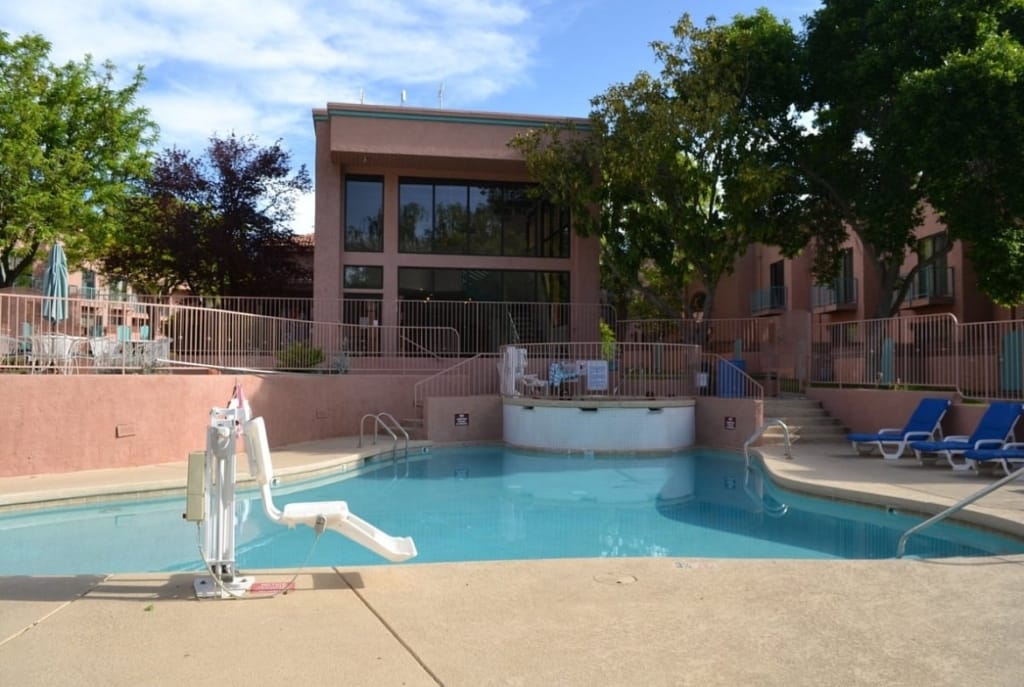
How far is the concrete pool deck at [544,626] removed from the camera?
12.4 feet

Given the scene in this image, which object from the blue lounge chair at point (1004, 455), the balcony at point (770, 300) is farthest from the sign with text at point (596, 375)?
the balcony at point (770, 300)

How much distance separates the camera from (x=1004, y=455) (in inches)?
415

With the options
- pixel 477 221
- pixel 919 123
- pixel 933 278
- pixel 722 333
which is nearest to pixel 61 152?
pixel 477 221

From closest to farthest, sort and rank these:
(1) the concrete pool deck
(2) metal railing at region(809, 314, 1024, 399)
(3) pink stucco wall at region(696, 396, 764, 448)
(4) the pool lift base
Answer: (1) the concrete pool deck, (4) the pool lift base, (2) metal railing at region(809, 314, 1024, 399), (3) pink stucco wall at region(696, 396, 764, 448)

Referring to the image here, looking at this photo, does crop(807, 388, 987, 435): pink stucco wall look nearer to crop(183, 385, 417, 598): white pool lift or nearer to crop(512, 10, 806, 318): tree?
crop(512, 10, 806, 318): tree

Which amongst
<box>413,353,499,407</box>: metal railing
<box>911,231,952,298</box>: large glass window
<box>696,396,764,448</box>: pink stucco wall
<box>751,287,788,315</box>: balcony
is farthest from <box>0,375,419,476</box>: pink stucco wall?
<box>751,287,788,315</box>: balcony

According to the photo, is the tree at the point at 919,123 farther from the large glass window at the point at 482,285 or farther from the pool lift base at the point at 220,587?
the pool lift base at the point at 220,587

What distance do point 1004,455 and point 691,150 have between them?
11.8 meters

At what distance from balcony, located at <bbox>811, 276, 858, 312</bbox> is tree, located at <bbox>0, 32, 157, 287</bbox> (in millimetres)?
26872

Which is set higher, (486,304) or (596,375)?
(486,304)

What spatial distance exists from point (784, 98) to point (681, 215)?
14.0ft

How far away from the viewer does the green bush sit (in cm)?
1750

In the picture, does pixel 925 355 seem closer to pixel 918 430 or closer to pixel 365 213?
pixel 918 430

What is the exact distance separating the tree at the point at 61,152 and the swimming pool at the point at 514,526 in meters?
13.5
